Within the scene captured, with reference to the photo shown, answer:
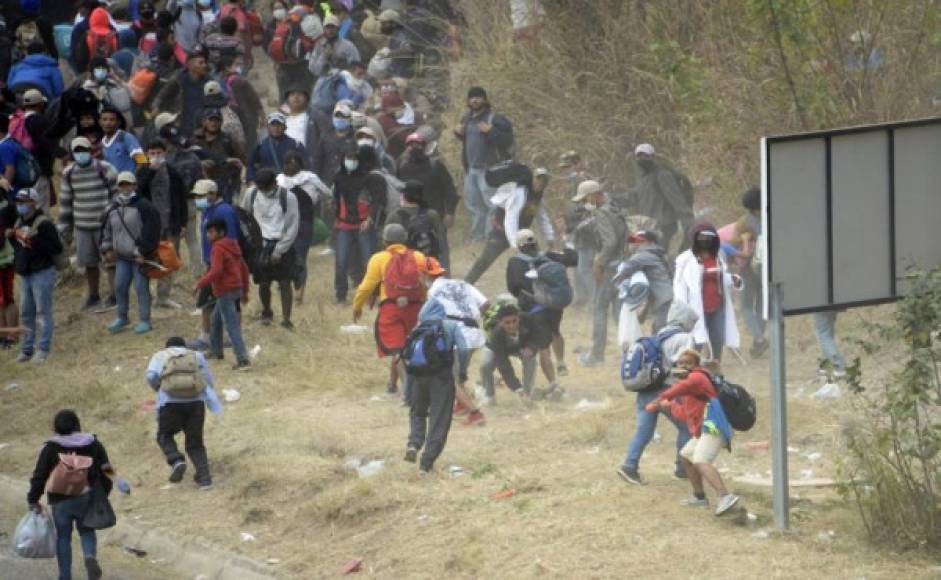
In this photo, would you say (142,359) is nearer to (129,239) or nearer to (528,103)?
(129,239)

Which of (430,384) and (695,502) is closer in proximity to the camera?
(695,502)

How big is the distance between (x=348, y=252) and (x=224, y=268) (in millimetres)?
3032

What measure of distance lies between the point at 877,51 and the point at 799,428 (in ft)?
19.5

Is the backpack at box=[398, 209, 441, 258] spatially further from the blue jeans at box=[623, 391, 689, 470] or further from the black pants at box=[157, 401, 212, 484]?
the blue jeans at box=[623, 391, 689, 470]

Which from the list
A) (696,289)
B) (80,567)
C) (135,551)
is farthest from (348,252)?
(80,567)

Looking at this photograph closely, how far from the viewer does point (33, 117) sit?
22969 millimetres

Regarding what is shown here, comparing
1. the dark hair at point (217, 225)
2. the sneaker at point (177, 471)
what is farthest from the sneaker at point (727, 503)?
the dark hair at point (217, 225)

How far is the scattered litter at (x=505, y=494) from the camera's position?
46.4ft

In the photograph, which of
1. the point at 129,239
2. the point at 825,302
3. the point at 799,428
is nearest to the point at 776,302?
the point at 825,302

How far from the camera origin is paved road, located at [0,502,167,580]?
1428cm

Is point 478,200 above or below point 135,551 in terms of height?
above

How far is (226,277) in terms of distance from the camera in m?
18.5

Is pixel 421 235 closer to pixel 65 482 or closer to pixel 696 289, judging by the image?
pixel 696 289

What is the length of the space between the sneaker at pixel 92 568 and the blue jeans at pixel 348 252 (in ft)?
25.9
